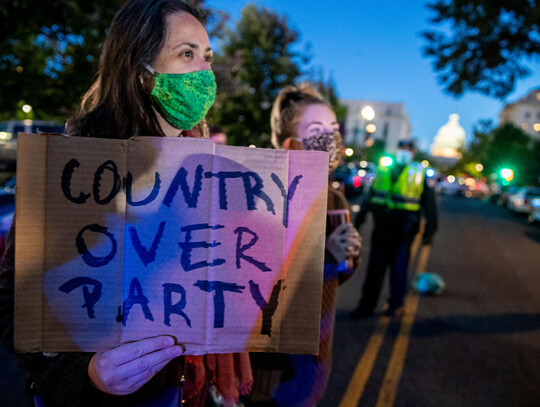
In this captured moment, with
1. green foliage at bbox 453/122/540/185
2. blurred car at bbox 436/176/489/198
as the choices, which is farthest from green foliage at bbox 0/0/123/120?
blurred car at bbox 436/176/489/198

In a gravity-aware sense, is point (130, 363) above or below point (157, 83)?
below

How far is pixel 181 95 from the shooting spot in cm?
136

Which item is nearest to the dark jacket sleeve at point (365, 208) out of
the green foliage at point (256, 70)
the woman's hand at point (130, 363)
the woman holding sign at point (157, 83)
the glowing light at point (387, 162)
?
the glowing light at point (387, 162)

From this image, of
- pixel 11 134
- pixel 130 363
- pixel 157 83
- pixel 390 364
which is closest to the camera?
pixel 130 363

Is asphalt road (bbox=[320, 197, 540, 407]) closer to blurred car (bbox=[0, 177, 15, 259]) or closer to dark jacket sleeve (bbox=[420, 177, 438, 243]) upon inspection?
dark jacket sleeve (bbox=[420, 177, 438, 243])

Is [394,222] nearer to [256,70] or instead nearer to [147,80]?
[147,80]

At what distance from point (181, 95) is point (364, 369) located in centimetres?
360

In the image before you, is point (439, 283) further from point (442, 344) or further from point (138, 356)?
point (138, 356)

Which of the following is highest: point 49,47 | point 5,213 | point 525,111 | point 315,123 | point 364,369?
point 525,111

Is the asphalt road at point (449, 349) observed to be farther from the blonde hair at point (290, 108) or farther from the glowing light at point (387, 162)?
the blonde hair at point (290, 108)

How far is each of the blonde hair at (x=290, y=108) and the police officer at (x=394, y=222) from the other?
3235 mm

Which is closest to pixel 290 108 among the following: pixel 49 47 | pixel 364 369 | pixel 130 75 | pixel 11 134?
pixel 130 75

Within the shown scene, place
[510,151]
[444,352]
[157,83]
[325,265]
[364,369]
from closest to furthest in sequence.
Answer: [157,83], [325,265], [364,369], [444,352], [510,151]

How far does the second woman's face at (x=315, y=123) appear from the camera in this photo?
216 centimetres
